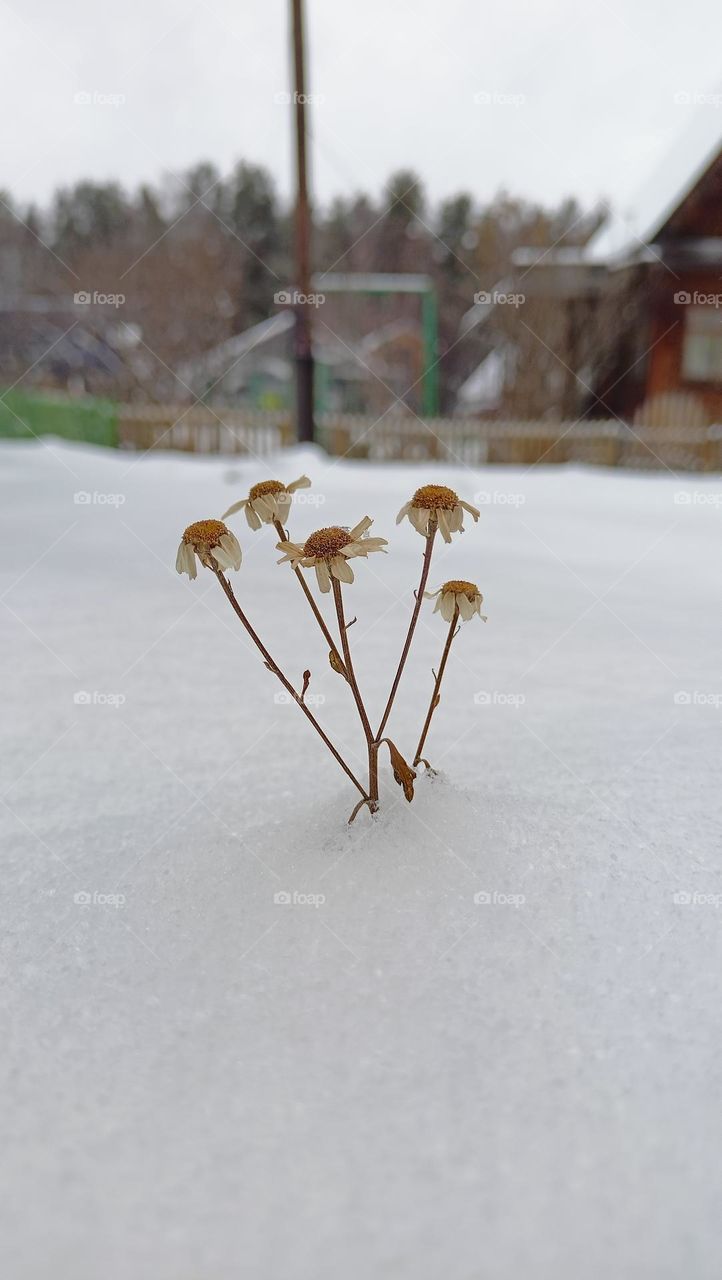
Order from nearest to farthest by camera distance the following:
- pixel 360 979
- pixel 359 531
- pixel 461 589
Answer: pixel 360 979 < pixel 359 531 < pixel 461 589

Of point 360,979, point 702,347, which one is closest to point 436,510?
point 360,979

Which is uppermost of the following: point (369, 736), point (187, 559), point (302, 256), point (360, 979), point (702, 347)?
point (302, 256)

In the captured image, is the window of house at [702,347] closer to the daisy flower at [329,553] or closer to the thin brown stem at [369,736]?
the thin brown stem at [369,736]

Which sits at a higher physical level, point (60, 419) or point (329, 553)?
point (329, 553)

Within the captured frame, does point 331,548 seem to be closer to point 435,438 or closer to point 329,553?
point 329,553

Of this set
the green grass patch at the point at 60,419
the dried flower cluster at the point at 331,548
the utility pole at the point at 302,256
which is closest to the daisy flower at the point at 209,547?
the dried flower cluster at the point at 331,548

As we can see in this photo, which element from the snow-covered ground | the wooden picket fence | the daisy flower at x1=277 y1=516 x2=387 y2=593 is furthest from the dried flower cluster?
the wooden picket fence

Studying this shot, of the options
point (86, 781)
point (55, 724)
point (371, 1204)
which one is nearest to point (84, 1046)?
point (371, 1204)

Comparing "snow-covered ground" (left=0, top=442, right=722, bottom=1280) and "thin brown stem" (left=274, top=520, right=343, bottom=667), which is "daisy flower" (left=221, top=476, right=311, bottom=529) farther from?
"snow-covered ground" (left=0, top=442, right=722, bottom=1280)
